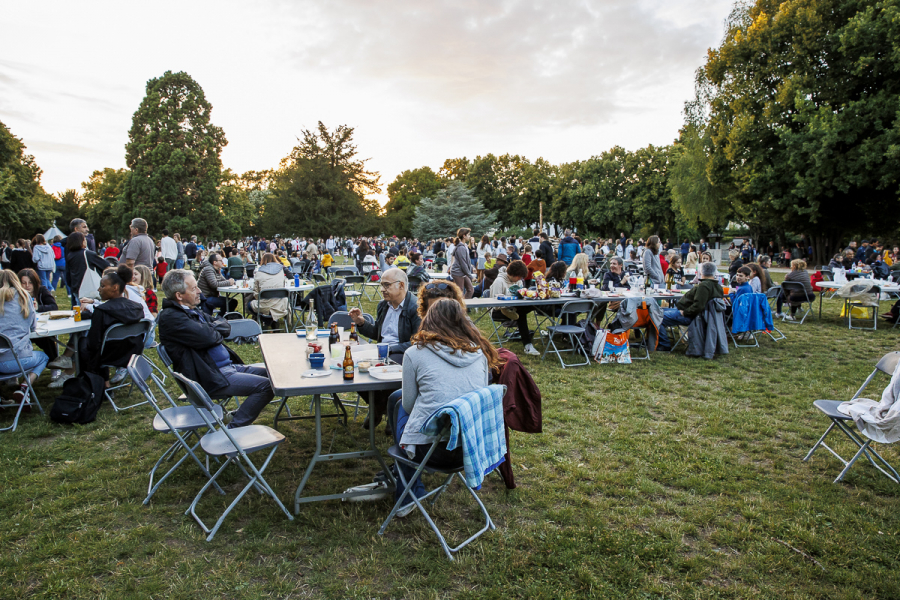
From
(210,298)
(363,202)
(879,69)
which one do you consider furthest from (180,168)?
(879,69)

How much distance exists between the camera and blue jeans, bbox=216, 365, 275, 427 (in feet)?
12.4

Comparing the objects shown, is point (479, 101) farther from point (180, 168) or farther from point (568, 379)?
point (180, 168)

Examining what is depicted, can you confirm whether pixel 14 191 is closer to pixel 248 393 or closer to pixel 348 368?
pixel 248 393

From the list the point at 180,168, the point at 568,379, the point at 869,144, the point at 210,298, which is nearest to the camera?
the point at 568,379

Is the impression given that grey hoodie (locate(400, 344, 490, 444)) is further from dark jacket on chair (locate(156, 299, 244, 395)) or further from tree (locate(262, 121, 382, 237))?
tree (locate(262, 121, 382, 237))

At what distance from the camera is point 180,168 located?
33531mm

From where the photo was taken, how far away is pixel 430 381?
2.83 m

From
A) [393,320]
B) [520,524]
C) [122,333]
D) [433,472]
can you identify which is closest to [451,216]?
[122,333]

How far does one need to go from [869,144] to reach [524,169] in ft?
118

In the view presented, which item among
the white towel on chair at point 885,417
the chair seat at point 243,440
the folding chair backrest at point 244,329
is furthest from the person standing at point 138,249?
the white towel on chair at point 885,417

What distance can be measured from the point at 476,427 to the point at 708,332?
571 cm

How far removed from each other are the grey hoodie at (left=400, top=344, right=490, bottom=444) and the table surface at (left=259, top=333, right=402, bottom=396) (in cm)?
37

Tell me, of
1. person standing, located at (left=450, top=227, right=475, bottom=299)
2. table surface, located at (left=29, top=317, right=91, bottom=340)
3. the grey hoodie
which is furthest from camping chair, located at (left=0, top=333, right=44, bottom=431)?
person standing, located at (left=450, top=227, right=475, bottom=299)

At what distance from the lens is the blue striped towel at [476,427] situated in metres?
2.61
